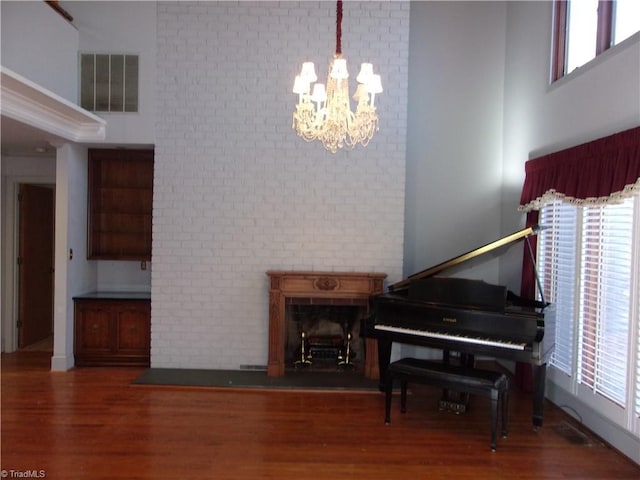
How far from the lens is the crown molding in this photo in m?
3.17

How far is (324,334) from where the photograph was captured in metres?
4.53

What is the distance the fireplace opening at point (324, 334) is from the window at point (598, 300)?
191cm

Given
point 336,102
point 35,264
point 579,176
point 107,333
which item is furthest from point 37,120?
point 579,176

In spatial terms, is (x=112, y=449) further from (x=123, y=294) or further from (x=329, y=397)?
(x=123, y=294)

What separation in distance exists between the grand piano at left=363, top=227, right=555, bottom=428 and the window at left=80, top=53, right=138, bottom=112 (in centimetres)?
343

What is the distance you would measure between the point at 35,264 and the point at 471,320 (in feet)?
17.6

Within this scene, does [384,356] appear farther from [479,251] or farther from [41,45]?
[41,45]

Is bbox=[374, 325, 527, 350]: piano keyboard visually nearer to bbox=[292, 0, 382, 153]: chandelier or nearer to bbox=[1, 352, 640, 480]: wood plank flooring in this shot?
bbox=[1, 352, 640, 480]: wood plank flooring

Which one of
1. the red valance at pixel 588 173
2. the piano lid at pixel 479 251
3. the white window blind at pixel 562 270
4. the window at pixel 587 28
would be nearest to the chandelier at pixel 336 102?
the piano lid at pixel 479 251

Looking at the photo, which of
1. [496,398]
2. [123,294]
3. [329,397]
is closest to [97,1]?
[123,294]

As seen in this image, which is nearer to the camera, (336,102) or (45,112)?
(336,102)

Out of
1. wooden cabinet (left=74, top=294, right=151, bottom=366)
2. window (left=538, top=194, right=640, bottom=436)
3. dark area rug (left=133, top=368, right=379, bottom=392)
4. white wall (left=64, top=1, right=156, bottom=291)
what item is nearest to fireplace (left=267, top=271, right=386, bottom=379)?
dark area rug (left=133, top=368, right=379, bottom=392)

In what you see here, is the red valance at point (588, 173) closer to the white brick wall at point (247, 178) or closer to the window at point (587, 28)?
the window at point (587, 28)

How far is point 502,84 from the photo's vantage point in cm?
473
